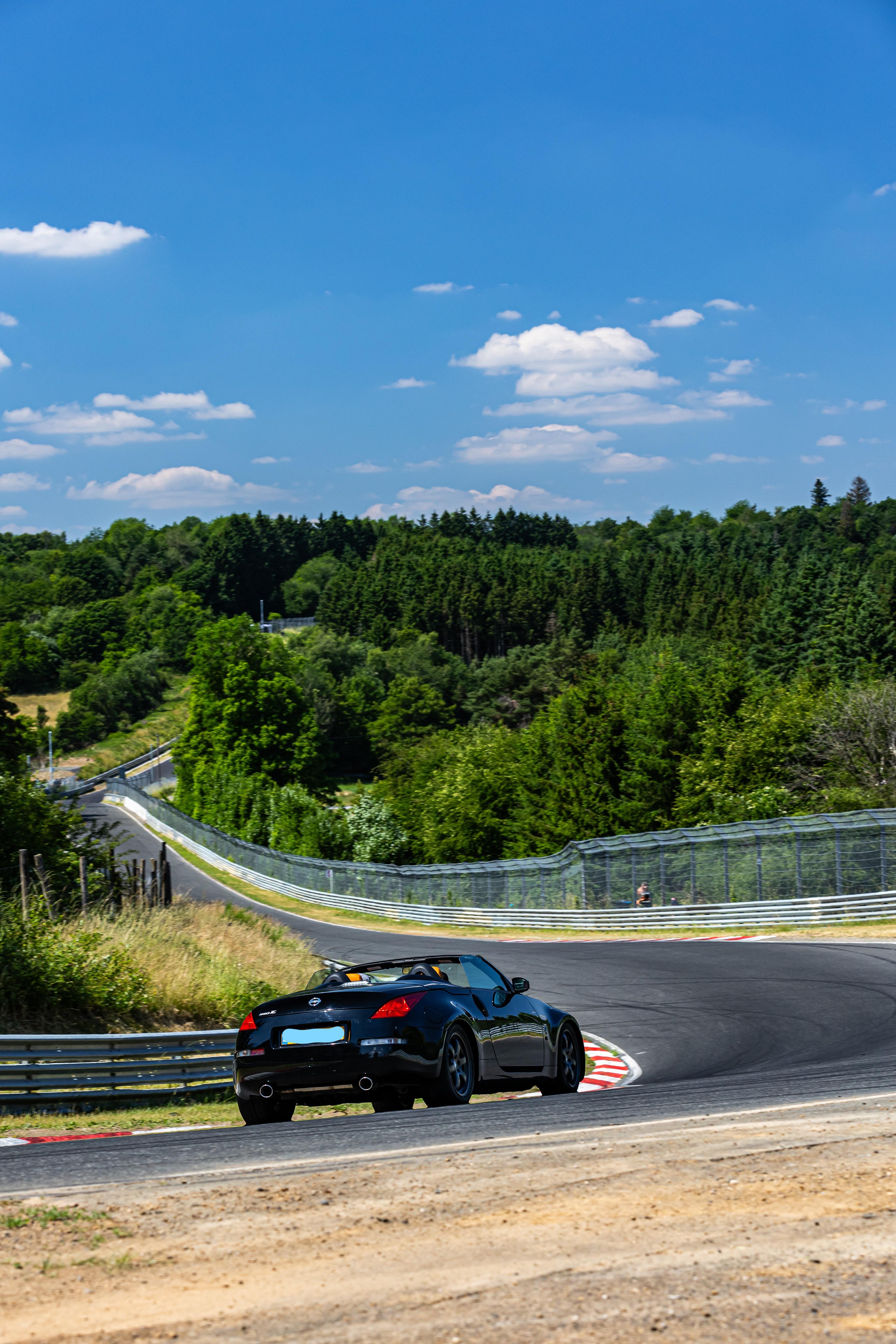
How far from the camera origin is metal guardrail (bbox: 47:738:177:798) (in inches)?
4412

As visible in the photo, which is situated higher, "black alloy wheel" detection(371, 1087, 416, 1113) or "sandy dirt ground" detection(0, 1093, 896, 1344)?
"sandy dirt ground" detection(0, 1093, 896, 1344)

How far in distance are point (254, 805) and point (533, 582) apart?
97.6 metres

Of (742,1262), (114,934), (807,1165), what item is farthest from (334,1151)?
(114,934)

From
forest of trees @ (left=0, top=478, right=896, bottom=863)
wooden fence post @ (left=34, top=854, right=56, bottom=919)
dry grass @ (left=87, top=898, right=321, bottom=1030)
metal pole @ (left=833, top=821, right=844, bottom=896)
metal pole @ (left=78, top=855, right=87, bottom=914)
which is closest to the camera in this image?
dry grass @ (left=87, top=898, right=321, bottom=1030)

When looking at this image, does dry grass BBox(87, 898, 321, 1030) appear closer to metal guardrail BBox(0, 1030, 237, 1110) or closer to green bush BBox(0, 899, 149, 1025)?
green bush BBox(0, 899, 149, 1025)

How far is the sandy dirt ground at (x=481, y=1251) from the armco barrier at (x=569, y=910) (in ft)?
78.8

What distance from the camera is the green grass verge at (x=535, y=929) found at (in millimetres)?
28062

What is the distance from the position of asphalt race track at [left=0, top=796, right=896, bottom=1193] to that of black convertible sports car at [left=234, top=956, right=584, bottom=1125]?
25 centimetres

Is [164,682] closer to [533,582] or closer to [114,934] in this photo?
[533,582]

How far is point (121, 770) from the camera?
12481cm

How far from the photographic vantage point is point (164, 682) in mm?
162500

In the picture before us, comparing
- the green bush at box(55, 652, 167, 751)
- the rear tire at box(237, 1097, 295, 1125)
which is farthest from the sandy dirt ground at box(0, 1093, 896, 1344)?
the green bush at box(55, 652, 167, 751)

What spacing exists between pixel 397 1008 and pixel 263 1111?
1474 mm

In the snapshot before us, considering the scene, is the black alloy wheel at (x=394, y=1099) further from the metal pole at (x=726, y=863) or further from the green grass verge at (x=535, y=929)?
the metal pole at (x=726, y=863)
